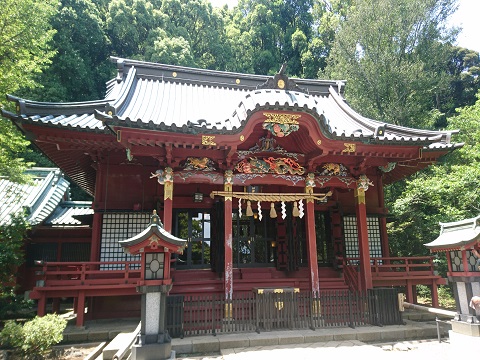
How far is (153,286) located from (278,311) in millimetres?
3545

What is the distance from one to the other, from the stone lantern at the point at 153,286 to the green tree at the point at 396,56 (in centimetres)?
2008

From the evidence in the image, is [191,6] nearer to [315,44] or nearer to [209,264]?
[315,44]

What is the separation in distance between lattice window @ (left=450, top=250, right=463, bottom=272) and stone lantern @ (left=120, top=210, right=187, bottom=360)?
243 inches

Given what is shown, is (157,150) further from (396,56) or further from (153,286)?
(396,56)

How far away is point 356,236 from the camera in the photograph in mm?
12945

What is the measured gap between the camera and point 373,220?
13.3 meters

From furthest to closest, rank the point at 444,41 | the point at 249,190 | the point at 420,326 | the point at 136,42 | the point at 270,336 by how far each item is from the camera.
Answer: the point at 136,42, the point at 444,41, the point at 249,190, the point at 420,326, the point at 270,336

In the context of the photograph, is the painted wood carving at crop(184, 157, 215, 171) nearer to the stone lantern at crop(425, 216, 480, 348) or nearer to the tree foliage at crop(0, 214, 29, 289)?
the tree foliage at crop(0, 214, 29, 289)

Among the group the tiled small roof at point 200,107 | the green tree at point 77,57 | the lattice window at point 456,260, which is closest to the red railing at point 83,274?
the tiled small roof at point 200,107

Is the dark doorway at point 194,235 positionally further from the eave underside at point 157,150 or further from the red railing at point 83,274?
the eave underside at point 157,150

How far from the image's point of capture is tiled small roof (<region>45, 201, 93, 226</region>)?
1439 centimetres

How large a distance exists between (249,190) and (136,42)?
28681 mm

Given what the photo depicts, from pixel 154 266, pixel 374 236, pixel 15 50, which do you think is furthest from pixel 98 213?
pixel 374 236

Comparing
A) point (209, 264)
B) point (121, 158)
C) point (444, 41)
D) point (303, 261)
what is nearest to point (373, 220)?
point (303, 261)
